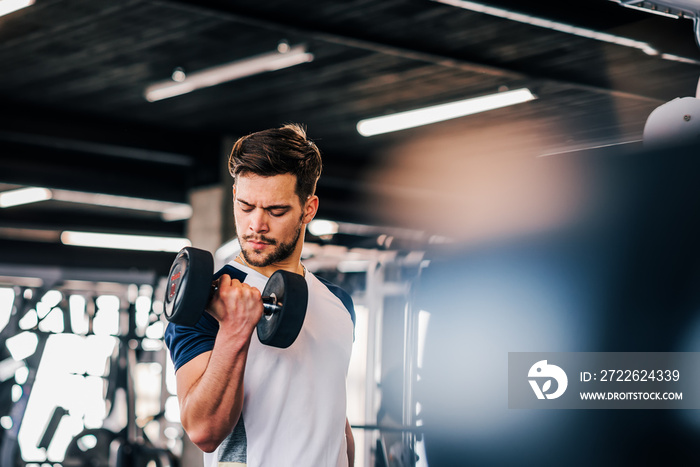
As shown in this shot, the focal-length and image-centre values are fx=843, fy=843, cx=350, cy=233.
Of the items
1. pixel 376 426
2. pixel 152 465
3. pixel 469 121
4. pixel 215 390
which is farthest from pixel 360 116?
pixel 215 390

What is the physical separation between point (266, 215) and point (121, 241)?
42.6ft

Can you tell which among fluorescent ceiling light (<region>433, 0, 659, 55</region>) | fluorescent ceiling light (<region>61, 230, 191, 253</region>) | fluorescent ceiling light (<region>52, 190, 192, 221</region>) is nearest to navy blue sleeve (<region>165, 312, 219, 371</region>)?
fluorescent ceiling light (<region>433, 0, 659, 55</region>)

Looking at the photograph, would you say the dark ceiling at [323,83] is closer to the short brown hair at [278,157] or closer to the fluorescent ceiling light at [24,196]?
the fluorescent ceiling light at [24,196]

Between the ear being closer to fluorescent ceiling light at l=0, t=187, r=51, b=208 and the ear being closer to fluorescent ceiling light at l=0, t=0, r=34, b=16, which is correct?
fluorescent ceiling light at l=0, t=0, r=34, b=16

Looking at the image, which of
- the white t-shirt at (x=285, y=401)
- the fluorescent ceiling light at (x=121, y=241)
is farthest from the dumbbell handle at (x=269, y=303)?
the fluorescent ceiling light at (x=121, y=241)

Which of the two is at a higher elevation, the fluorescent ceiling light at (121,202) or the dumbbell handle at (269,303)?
the fluorescent ceiling light at (121,202)

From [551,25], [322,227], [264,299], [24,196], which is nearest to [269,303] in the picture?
[264,299]

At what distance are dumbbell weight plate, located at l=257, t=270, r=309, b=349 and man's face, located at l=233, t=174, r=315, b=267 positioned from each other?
61mm

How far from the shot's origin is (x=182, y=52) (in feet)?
20.4

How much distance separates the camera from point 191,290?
5.48ft

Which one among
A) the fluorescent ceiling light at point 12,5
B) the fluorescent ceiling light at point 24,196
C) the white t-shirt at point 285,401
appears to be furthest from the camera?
the fluorescent ceiling light at point 24,196

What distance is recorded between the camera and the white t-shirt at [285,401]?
175cm

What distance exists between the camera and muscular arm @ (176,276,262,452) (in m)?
1.64

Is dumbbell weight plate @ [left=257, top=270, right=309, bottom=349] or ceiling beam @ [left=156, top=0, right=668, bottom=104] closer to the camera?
dumbbell weight plate @ [left=257, top=270, right=309, bottom=349]
